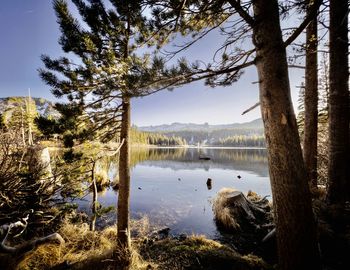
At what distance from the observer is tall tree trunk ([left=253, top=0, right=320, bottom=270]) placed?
2.33m

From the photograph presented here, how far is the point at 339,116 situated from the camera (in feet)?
16.4

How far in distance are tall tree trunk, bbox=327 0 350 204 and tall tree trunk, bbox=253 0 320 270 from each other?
360 cm

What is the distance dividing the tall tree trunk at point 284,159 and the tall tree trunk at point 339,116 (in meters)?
3.60

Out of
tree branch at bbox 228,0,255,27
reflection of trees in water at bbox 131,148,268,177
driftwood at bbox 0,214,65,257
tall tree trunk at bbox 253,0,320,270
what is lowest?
reflection of trees in water at bbox 131,148,268,177

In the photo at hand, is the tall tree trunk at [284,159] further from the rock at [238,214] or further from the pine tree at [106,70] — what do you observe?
the rock at [238,214]

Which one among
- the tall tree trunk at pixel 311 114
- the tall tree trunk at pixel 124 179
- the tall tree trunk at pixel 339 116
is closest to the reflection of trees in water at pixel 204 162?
the tall tree trunk at pixel 311 114

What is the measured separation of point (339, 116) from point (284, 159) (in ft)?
13.6

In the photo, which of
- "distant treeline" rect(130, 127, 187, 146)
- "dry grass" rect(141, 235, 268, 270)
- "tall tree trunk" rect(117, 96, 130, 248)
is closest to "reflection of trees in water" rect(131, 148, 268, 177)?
"dry grass" rect(141, 235, 268, 270)

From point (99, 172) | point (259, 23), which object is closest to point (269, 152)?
point (259, 23)

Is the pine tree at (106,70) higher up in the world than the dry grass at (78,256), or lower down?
higher up

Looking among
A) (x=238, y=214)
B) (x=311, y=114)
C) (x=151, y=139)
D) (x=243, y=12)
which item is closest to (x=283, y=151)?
(x=243, y=12)

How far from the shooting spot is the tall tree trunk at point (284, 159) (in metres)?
2.33

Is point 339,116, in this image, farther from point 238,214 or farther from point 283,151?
point 238,214

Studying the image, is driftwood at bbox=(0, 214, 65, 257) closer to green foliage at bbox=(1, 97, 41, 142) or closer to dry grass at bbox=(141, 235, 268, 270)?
green foliage at bbox=(1, 97, 41, 142)
